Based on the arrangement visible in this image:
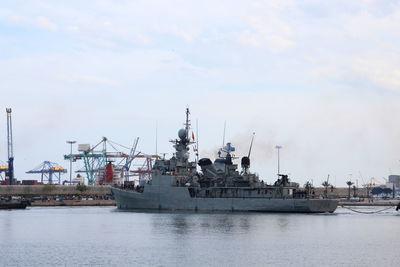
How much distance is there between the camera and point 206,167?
4304 inches

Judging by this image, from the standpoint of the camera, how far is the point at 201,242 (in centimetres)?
6397

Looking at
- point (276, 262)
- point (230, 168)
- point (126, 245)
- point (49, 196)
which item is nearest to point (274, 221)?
point (230, 168)

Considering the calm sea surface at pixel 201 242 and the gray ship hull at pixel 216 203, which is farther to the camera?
the gray ship hull at pixel 216 203

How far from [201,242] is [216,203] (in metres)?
40.4

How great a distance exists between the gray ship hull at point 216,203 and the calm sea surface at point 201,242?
24.3ft

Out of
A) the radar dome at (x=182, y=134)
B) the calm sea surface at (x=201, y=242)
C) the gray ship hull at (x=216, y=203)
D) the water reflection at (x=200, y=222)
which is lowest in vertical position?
the calm sea surface at (x=201, y=242)

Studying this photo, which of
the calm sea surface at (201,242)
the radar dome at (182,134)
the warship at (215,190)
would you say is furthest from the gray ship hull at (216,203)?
the radar dome at (182,134)

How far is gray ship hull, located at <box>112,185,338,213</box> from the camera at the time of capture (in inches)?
3991

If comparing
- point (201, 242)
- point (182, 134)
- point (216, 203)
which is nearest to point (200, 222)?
point (216, 203)

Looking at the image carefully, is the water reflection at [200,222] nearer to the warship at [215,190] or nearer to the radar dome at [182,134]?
the warship at [215,190]

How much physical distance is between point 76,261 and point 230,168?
5730 centimetres

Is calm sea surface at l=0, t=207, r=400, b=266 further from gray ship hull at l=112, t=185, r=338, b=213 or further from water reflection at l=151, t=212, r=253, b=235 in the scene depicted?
gray ship hull at l=112, t=185, r=338, b=213

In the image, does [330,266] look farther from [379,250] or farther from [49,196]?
[49,196]

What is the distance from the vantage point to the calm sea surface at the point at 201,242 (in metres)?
53.0
